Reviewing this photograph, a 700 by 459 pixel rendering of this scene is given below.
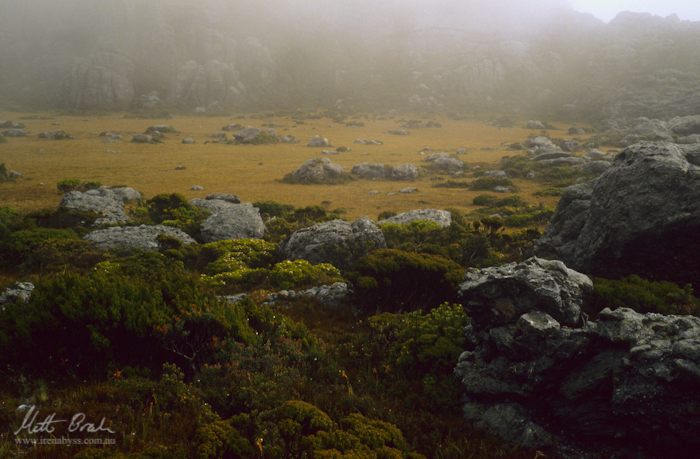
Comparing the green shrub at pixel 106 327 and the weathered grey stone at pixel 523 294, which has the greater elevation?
the weathered grey stone at pixel 523 294

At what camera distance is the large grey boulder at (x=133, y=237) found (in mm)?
17328

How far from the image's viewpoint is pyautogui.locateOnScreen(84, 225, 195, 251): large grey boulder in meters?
17.3

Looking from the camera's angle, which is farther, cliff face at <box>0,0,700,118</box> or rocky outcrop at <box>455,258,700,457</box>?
cliff face at <box>0,0,700,118</box>

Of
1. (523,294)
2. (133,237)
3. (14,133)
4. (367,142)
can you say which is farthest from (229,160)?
(523,294)

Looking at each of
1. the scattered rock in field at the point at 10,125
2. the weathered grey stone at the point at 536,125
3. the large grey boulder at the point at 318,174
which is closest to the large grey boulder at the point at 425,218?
the large grey boulder at the point at 318,174

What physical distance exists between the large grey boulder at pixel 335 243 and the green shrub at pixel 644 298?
8683 mm

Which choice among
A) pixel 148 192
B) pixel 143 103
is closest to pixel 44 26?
pixel 143 103

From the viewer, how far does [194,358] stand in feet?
24.7

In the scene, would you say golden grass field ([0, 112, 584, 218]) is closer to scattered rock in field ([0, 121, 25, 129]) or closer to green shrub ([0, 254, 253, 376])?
scattered rock in field ([0, 121, 25, 129])

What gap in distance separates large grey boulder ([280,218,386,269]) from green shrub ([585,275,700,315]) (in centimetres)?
868

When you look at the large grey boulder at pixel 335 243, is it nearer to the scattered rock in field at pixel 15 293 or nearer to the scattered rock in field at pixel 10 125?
the scattered rock in field at pixel 15 293

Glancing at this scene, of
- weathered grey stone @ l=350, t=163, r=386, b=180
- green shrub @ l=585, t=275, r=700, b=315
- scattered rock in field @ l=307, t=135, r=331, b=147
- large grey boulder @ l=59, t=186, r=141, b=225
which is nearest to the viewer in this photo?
green shrub @ l=585, t=275, r=700, b=315

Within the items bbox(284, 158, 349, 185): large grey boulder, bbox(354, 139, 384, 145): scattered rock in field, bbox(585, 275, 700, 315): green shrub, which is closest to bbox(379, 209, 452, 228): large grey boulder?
bbox(585, 275, 700, 315): green shrub

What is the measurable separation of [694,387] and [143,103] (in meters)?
106
